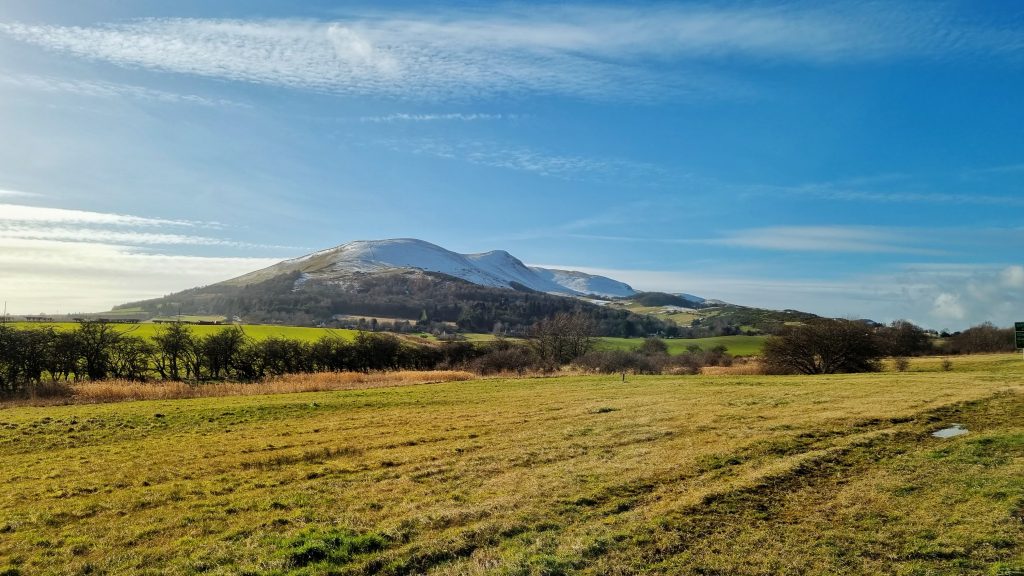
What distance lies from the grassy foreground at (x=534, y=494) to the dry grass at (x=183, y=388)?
13.9 m

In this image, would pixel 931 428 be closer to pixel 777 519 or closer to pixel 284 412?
pixel 777 519

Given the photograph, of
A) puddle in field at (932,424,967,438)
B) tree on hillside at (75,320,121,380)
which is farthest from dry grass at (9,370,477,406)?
puddle in field at (932,424,967,438)

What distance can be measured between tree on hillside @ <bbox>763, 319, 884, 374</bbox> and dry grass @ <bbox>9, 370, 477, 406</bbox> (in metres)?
41.5

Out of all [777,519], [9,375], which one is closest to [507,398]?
[777,519]

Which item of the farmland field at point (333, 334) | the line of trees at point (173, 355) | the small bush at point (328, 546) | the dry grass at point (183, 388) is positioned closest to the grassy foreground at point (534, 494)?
the small bush at point (328, 546)

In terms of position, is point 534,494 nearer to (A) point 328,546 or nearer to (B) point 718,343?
(A) point 328,546

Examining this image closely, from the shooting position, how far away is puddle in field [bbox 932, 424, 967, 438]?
63.8 ft

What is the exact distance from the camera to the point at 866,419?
861 inches

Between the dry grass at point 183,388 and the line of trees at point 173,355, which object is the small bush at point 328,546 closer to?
the dry grass at point 183,388

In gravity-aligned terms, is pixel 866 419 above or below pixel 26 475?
above

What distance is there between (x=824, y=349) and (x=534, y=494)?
212ft

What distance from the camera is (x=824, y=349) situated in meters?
67.2

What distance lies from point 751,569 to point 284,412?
2753 cm

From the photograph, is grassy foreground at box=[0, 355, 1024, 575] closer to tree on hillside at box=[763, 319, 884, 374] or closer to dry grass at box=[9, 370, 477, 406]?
dry grass at box=[9, 370, 477, 406]
